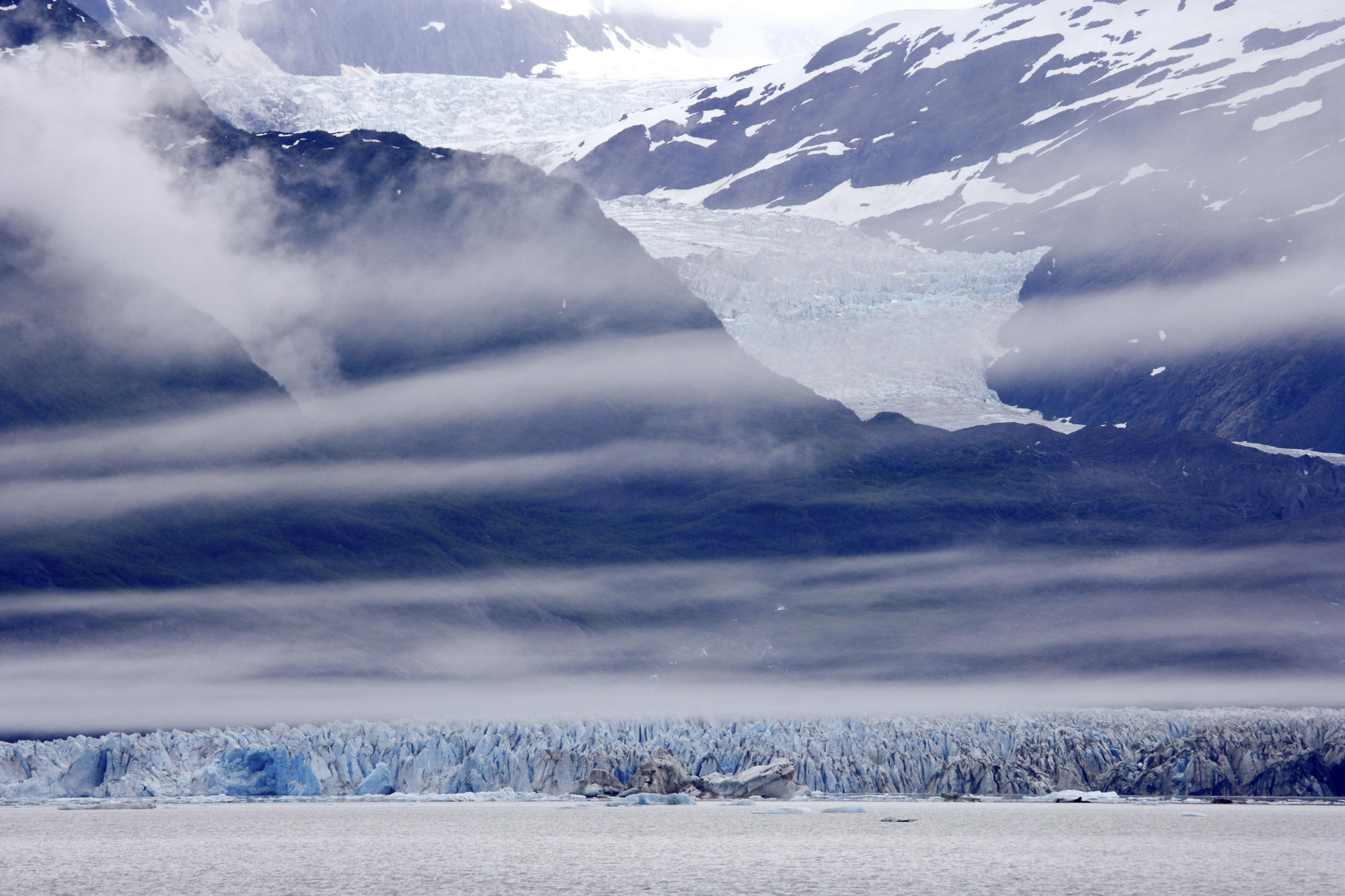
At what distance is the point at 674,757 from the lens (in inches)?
4518

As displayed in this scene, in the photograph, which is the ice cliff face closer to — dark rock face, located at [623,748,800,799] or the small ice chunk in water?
dark rock face, located at [623,748,800,799]

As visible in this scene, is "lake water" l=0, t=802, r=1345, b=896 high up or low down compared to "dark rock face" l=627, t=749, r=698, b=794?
down

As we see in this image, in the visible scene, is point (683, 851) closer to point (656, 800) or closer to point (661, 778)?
point (656, 800)

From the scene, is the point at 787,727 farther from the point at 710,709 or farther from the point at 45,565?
the point at 45,565

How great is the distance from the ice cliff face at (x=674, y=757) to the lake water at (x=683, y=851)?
2783 mm

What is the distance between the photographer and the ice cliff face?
367 ft

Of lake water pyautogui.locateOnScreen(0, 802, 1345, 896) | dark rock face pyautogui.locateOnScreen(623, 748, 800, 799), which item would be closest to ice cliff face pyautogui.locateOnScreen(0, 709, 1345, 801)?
dark rock face pyautogui.locateOnScreen(623, 748, 800, 799)

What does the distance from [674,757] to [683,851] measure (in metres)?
31.9

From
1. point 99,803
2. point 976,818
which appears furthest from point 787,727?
point 99,803

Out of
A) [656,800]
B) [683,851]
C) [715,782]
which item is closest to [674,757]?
[715,782]

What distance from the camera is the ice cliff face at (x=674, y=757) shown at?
112 m

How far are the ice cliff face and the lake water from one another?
2.78 m

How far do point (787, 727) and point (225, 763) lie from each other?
1848 inches

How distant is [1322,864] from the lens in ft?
242
